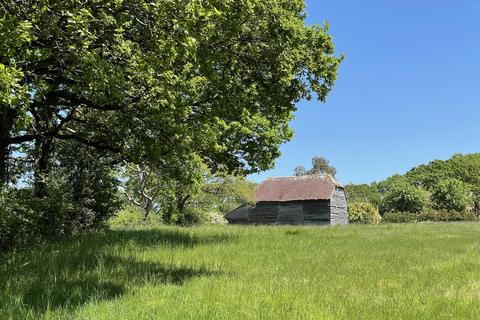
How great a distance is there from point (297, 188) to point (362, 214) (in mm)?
15133

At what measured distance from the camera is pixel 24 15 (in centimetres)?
705

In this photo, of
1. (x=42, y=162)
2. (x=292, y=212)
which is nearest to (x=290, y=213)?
(x=292, y=212)

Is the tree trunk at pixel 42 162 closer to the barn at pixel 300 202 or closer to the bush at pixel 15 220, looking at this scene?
the bush at pixel 15 220

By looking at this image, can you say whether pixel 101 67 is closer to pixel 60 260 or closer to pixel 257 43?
pixel 257 43

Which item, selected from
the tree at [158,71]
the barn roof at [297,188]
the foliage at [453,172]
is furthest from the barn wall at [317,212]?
the foliage at [453,172]

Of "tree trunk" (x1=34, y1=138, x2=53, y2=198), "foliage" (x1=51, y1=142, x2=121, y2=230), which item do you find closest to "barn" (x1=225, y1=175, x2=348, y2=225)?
"foliage" (x1=51, y1=142, x2=121, y2=230)

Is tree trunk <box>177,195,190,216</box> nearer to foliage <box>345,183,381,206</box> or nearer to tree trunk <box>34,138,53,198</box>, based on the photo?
tree trunk <box>34,138,53,198</box>

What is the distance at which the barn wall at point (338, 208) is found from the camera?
6423cm

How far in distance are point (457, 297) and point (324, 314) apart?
337 centimetres

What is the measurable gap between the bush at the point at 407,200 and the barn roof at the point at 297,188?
15372 millimetres

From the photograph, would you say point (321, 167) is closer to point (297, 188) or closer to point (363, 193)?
point (363, 193)

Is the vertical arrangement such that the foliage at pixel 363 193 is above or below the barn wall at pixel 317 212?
above

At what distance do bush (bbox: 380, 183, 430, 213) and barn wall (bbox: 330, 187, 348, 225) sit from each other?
12984 mm

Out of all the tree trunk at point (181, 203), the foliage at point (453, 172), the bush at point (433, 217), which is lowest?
the bush at point (433, 217)
